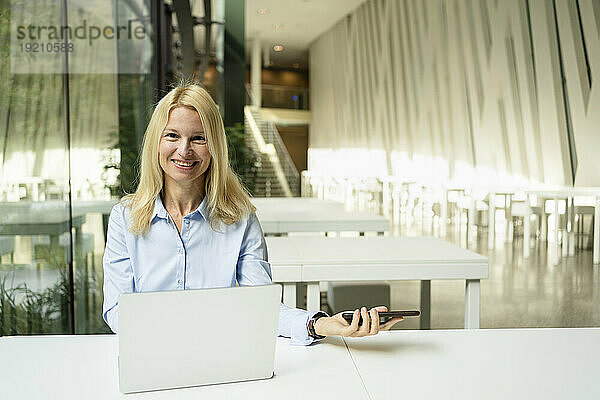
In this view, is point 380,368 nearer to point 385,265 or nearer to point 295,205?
point 385,265

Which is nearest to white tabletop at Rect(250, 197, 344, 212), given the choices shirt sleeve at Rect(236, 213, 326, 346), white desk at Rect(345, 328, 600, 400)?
shirt sleeve at Rect(236, 213, 326, 346)

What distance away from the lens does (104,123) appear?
3.55 m

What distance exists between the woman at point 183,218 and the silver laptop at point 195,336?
15.0 inches

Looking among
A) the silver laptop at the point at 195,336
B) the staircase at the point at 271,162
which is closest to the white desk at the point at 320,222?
the silver laptop at the point at 195,336

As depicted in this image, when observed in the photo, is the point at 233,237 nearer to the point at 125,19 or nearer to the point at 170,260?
the point at 170,260

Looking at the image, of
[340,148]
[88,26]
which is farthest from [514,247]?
[340,148]

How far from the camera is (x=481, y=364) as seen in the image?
4.52ft

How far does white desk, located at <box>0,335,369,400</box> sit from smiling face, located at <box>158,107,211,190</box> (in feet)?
1.44

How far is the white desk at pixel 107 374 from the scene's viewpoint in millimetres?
1188

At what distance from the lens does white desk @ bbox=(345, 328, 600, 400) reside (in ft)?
4.04

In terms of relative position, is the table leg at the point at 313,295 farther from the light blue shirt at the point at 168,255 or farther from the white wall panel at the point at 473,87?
the white wall panel at the point at 473,87

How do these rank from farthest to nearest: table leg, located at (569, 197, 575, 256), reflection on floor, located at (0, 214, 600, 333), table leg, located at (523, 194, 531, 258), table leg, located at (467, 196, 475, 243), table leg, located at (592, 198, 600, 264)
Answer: table leg, located at (467, 196, 475, 243)
table leg, located at (569, 197, 575, 256)
table leg, located at (523, 194, 531, 258)
table leg, located at (592, 198, 600, 264)
reflection on floor, located at (0, 214, 600, 333)

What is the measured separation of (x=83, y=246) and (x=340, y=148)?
17016 mm

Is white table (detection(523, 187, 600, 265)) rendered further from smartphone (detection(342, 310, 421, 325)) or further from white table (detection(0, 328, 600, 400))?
smartphone (detection(342, 310, 421, 325))
